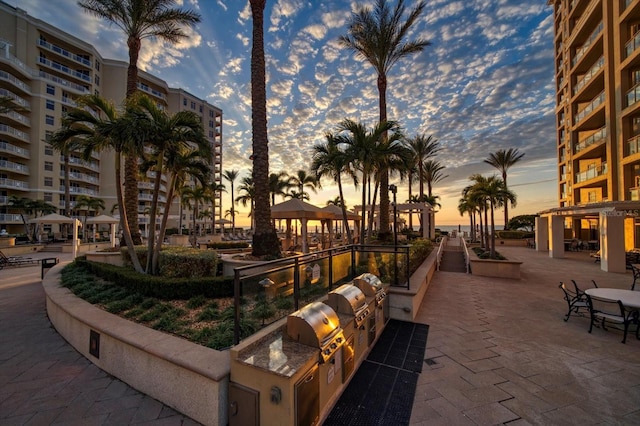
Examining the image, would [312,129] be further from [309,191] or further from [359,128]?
[309,191]

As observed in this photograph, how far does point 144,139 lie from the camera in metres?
6.99

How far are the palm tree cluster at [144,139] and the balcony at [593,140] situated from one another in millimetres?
24605

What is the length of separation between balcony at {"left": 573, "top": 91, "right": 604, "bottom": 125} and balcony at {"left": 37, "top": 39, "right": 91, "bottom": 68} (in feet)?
196

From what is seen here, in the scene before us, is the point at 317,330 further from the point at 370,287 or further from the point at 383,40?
the point at 383,40

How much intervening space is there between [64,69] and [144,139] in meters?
46.4

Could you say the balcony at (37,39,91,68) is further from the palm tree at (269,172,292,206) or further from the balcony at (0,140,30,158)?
the palm tree at (269,172,292,206)

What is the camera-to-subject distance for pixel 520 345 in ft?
14.7

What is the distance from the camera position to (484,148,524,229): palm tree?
30281 mm

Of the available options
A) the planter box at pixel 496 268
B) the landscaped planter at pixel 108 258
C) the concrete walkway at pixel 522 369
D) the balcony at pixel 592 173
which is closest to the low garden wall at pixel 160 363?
the concrete walkway at pixel 522 369

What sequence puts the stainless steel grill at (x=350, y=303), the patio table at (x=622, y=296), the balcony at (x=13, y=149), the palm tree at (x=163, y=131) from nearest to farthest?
the stainless steel grill at (x=350, y=303), the patio table at (x=622, y=296), the palm tree at (x=163, y=131), the balcony at (x=13, y=149)

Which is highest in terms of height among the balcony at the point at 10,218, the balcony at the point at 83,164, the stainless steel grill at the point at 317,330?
the balcony at the point at 83,164

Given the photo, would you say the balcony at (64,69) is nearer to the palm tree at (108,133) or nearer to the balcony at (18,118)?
the balcony at (18,118)

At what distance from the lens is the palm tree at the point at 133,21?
11258mm

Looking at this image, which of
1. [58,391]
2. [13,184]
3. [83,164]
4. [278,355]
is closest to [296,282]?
[278,355]
